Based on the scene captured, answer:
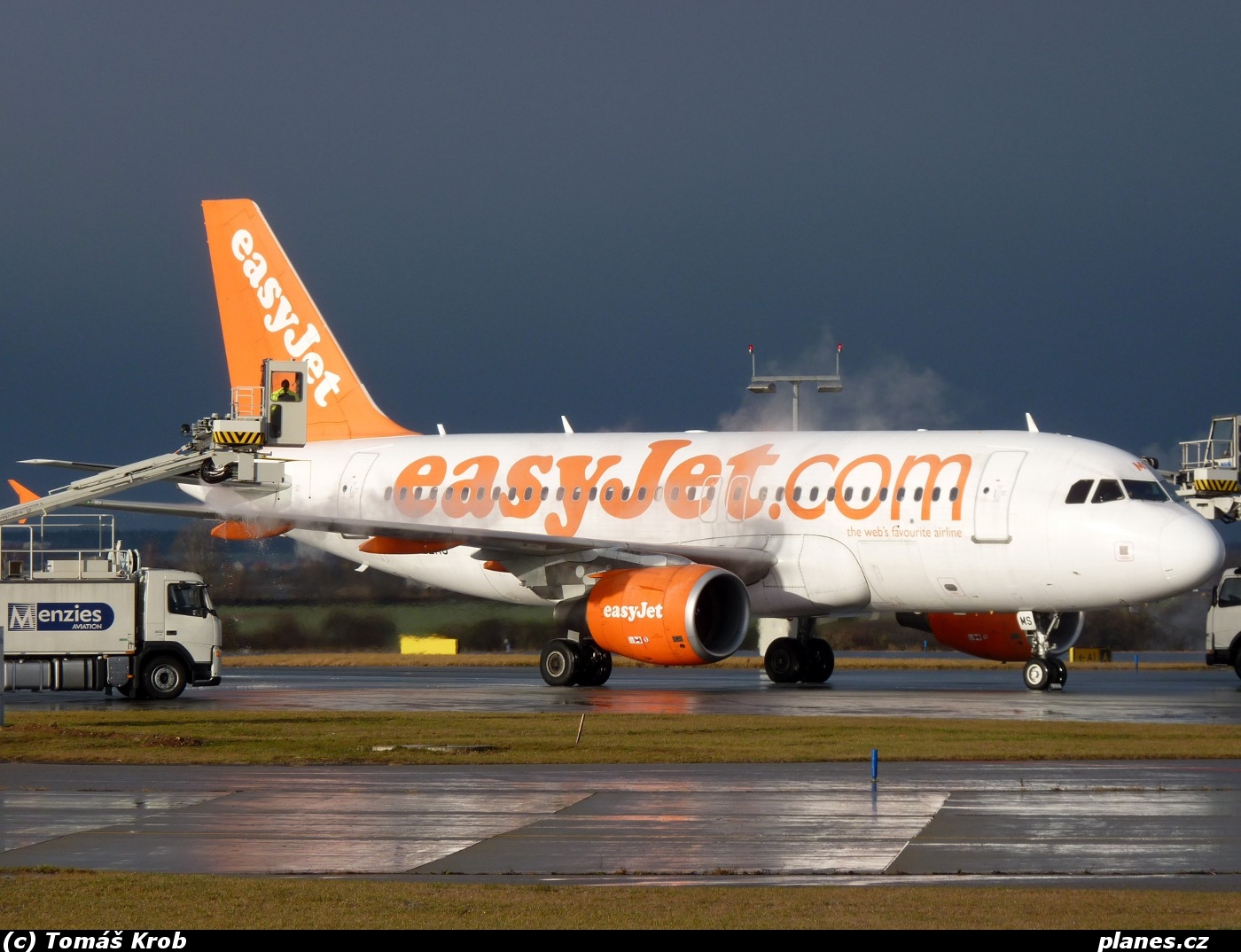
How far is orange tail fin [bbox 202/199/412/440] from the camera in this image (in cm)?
4147

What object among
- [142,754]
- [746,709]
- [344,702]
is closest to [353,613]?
[344,702]

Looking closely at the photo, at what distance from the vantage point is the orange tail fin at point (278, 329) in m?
41.5

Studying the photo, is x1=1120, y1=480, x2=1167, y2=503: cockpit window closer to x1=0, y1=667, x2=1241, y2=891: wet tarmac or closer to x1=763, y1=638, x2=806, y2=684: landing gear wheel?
x1=763, y1=638, x2=806, y2=684: landing gear wheel

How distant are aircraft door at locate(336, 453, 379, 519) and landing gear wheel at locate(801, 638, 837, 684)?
10.3 m

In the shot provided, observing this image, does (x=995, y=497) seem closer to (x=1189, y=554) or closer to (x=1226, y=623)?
(x=1189, y=554)

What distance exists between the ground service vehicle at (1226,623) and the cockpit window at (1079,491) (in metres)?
6.70

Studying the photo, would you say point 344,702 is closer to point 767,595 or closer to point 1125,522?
point 767,595

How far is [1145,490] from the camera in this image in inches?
1215

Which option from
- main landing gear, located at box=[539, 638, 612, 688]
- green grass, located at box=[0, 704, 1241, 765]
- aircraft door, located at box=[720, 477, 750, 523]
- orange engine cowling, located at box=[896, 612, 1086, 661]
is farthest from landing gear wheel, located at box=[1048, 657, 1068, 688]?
main landing gear, located at box=[539, 638, 612, 688]

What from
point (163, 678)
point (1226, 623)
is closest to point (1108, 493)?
point (1226, 623)

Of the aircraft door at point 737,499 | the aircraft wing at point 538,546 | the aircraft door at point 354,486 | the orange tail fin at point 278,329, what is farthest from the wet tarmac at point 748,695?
the orange tail fin at point 278,329

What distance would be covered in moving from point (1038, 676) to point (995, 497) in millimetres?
3331

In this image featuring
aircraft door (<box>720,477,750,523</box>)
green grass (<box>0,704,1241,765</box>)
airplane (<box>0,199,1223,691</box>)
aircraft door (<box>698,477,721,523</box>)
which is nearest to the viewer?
green grass (<box>0,704,1241,765</box>)

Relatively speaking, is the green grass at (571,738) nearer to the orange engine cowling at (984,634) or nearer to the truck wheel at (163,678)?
the truck wheel at (163,678)
